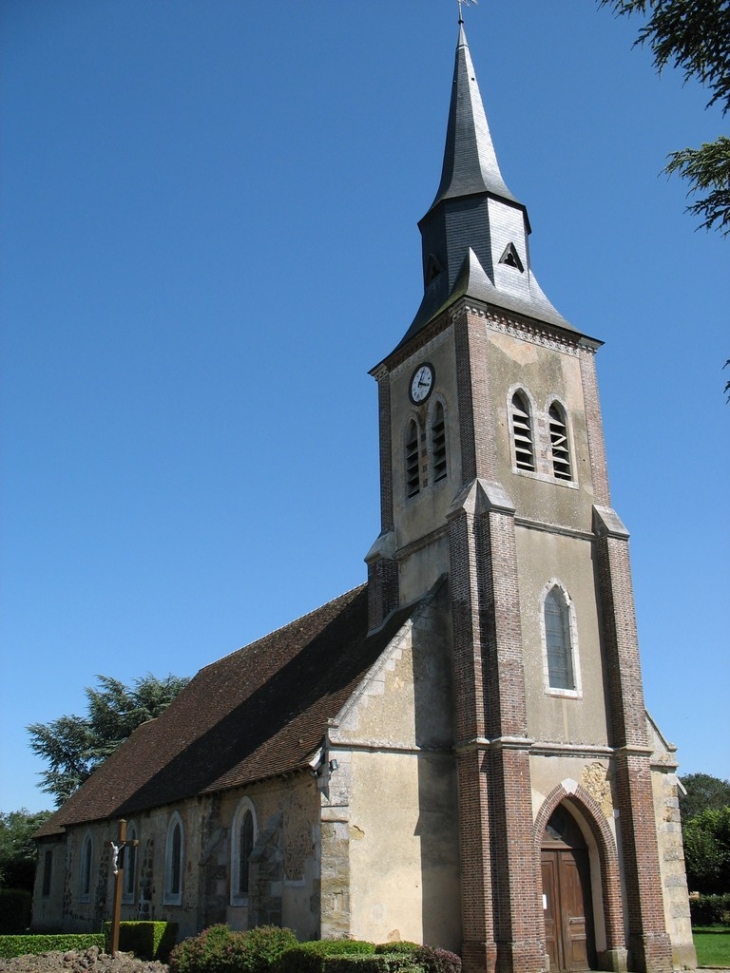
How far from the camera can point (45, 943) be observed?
24234mm

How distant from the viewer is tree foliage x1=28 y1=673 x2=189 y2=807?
157 ft

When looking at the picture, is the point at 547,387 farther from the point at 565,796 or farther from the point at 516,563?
the point at 565,796

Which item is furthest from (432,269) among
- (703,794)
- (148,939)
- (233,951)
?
(703,794)

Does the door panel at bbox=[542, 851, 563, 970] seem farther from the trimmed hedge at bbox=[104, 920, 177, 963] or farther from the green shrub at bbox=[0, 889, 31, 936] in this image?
the green shrub at bbox=[0, 889, 31, 936]

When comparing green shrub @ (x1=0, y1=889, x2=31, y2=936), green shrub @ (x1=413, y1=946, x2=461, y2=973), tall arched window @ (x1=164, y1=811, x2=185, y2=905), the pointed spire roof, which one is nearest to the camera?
green shrub @ (x1=413, y1=946, x2=461, y2=973)

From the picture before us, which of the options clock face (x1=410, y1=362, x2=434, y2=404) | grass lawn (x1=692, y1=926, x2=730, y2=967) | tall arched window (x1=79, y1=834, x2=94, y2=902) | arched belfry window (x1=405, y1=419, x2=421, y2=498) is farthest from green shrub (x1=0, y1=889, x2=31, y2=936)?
clock face (x1=410, y1=362, x2=434, y2=404)

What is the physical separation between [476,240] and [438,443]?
19.0 ft

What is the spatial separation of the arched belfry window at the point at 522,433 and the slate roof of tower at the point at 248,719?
4.31 m

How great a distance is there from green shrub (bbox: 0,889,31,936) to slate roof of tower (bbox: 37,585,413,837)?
220cm

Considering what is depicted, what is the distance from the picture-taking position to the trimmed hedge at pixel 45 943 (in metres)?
23.5

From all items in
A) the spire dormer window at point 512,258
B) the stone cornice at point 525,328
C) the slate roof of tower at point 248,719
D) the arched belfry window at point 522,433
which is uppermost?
the spire dormer window at point 512,258

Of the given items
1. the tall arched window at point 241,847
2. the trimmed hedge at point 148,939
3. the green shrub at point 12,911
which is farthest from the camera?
the green shrub at point 12,911

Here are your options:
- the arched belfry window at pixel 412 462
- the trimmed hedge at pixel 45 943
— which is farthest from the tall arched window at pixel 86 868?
the arched belfry window at pixel 412 462

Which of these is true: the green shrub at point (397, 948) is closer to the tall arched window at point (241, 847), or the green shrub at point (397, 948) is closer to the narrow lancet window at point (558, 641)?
the tall arched window at point (241, 847)
